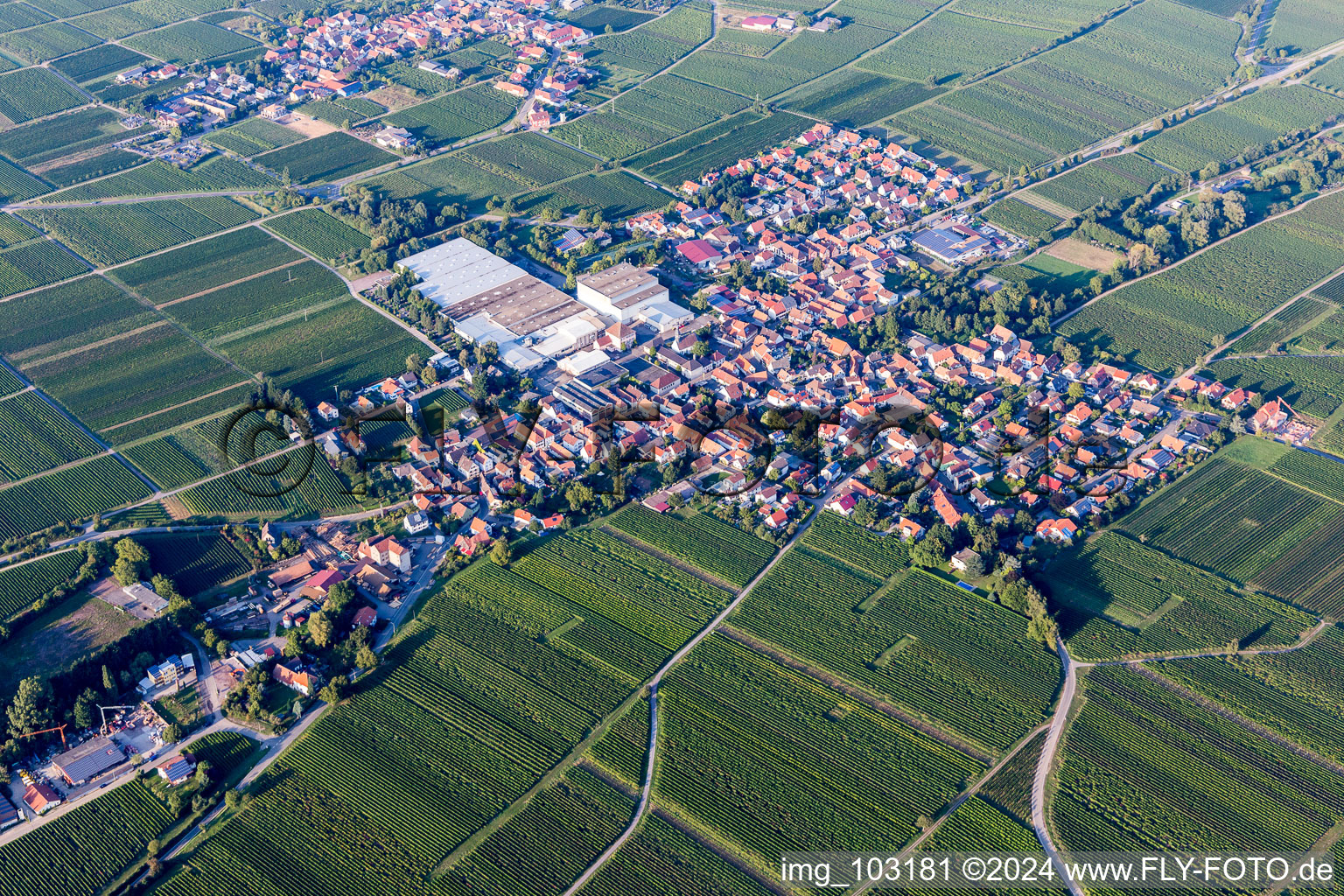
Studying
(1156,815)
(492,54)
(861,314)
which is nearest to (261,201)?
(492,54)

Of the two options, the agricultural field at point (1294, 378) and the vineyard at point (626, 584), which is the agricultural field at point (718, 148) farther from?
the vineyard at point (626, 584)

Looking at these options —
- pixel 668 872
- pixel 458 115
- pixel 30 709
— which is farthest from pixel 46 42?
pixel 668 872

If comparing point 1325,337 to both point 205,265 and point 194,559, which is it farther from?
point 205,265

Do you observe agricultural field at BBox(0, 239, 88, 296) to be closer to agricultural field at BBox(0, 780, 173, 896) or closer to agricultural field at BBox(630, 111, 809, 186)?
agricultural field at BBox(630, 111, 809, 186)

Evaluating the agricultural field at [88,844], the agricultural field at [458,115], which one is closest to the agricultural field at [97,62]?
the agricultural field at [458,115]

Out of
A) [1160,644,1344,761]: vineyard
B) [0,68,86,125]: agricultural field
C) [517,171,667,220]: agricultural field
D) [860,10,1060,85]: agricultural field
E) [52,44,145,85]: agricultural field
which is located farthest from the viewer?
[860,10,1060,85]: agricultural field

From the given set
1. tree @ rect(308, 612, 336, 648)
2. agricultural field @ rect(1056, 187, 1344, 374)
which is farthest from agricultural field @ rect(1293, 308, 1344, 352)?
tree @ rect(308, 612, 336, 648)
